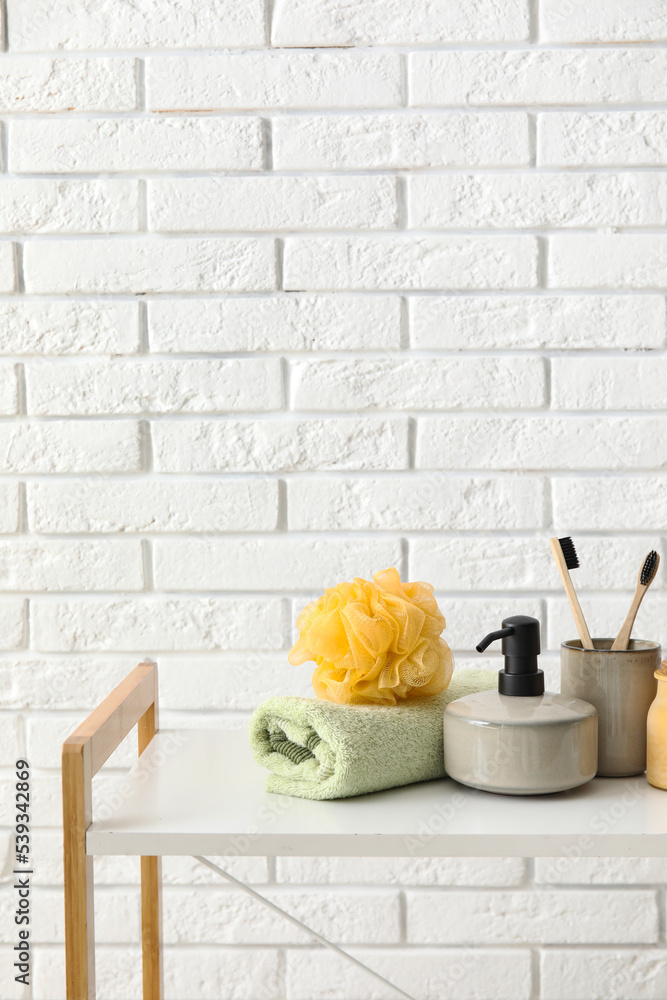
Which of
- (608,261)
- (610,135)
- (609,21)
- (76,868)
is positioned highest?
(609,21)

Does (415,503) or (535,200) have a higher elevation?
(535,200)

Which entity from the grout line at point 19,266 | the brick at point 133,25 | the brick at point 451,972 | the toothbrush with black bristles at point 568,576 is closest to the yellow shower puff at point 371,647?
the toothbrush with black bristles at point 568,576

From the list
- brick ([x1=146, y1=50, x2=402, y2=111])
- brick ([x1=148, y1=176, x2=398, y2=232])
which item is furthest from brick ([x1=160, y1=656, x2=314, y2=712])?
brick ([x1=146, y1=50, x2=402, y2=111])

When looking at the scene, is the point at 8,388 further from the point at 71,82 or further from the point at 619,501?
the point at 619,501

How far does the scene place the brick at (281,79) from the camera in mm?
1108

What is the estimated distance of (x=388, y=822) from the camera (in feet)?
2.23

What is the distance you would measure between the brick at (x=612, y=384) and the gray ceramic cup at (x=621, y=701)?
1.43ft

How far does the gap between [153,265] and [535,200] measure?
490mm

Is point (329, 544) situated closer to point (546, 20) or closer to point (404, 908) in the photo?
point (404, 908)

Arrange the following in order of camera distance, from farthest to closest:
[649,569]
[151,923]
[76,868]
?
[151,923]
[649,569]
[76,868]

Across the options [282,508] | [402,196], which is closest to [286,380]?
[282,508]

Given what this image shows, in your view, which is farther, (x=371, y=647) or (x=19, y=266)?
(x=19, y=266)

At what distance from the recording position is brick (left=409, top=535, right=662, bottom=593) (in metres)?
1.12

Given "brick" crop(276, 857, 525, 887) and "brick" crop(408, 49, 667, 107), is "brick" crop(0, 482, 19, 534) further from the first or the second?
"brick" crop(408, 49, 667, 107)
